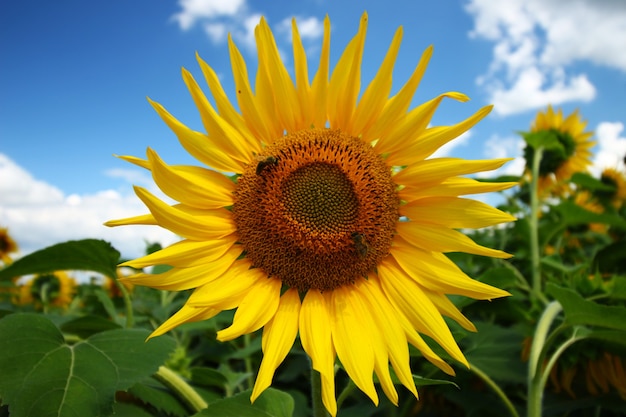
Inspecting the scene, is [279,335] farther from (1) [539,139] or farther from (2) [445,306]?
(1) [539,139]

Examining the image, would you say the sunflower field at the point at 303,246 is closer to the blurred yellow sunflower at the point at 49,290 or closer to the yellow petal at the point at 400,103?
the yellow petal at the point at 400,103

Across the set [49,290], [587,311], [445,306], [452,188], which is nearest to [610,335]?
[587,311]

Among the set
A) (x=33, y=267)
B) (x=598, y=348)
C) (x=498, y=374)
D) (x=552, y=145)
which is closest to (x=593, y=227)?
(x=552, y=145)

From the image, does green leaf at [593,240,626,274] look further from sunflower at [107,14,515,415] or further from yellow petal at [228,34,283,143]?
yellow petal at [228,34,283,143]

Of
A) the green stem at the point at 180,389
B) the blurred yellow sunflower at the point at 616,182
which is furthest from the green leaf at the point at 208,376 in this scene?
the blurred yellow sunflower at the point at 616,182

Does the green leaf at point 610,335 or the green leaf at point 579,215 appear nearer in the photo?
the green leaf at point 610,335

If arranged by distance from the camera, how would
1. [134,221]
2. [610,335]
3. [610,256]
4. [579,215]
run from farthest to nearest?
[579,215] < [610,256] < [610,335] < [134,221]
